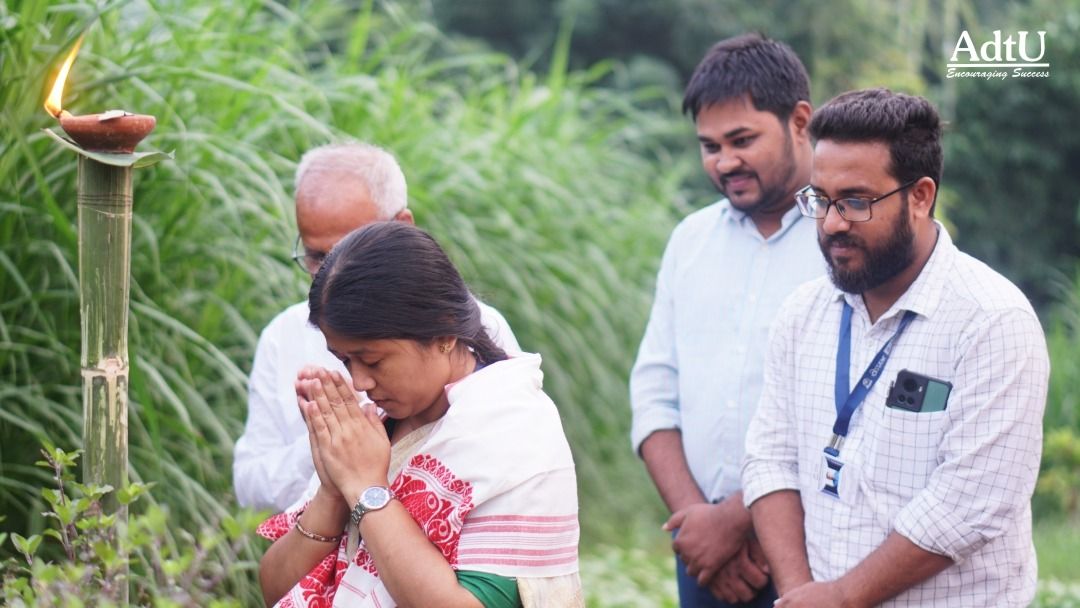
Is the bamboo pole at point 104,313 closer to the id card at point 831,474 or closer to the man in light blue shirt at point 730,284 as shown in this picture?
the id card at point 831,474

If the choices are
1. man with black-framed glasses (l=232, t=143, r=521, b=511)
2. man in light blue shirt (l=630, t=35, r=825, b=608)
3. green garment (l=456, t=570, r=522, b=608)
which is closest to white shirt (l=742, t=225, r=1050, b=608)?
man in light blue shirt (l=630, t=35, r=825, b=608)

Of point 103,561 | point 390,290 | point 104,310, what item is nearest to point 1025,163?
point 390,290

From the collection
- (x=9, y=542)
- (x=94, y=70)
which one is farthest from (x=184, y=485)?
(x=94, y=70)

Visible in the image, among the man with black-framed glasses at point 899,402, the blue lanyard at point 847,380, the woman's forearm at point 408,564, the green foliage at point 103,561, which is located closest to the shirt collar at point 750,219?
the man with black-framed glasses at point 899,402

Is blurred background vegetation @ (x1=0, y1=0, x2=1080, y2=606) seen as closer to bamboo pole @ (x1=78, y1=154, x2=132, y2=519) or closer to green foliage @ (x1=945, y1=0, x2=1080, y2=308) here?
bamboo pole @ (x1=78, y1=154, x2=132, y2=519)

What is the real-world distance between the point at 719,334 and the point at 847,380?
63cm

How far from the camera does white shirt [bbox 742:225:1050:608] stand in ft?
8.80

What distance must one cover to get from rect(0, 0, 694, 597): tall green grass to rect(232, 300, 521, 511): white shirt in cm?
27

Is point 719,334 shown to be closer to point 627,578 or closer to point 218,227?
point 218,227

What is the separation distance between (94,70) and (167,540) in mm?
1506

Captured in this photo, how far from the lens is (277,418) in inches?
126

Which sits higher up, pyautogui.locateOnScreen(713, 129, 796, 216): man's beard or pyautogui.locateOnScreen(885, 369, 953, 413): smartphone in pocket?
pyautogui.locateOnScreen(713, 129, 796, 216): man's beard

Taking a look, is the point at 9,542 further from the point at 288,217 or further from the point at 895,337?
the point at 895,337

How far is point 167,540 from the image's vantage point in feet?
11.6
